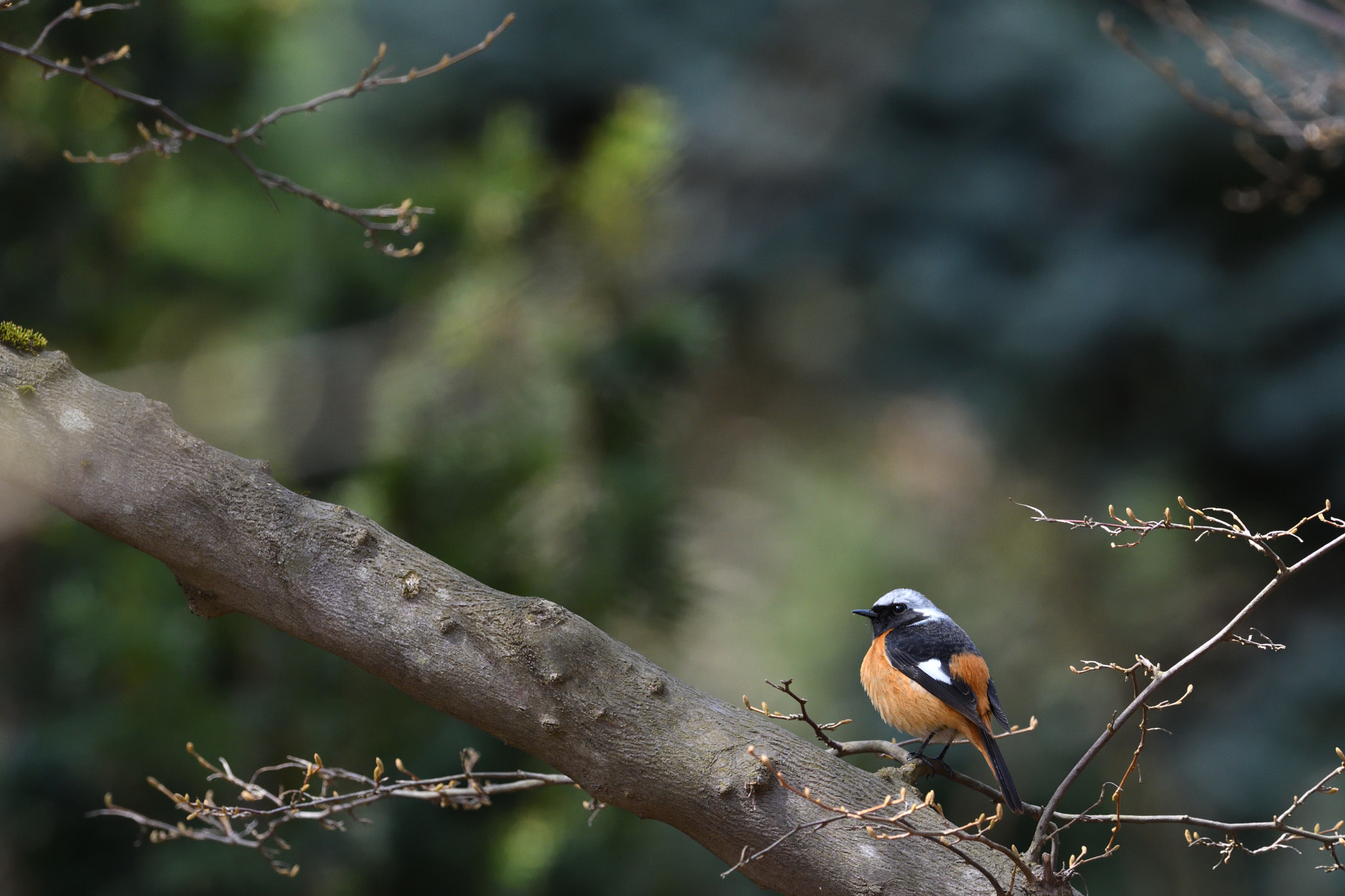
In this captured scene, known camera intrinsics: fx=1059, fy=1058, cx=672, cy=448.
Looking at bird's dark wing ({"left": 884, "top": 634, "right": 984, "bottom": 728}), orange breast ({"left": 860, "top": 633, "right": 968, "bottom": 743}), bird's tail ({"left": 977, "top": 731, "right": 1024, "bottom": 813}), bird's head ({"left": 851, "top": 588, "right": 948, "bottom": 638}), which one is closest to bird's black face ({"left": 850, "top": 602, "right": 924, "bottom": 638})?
bird's head ({"left": 851, "top": 588, "right": 948, "bottom": 638})

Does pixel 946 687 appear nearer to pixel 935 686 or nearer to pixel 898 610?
pixel 935 686

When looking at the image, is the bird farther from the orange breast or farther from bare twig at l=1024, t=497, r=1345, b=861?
bare twig at l=1024, t=497, r=1345, b=861

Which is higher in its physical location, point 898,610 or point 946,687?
point 898,610

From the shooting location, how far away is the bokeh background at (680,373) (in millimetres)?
3613

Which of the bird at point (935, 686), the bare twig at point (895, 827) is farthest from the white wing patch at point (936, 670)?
the bare twig at point (895, 827)

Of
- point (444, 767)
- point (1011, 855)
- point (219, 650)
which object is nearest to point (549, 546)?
point (444, 767)

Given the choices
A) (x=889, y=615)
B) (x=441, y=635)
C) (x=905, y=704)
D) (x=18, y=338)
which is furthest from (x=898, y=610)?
(x=18, y=338)

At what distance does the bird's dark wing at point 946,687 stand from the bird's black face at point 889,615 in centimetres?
24

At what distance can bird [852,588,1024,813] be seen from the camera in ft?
6.96

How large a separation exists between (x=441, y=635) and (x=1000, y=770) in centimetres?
112

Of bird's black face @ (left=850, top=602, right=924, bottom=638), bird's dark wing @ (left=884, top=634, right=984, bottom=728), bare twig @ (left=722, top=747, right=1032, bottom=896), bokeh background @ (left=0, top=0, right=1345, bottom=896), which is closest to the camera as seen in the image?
bare twig @ (left=722, top=747, right=1032, bottom=896)

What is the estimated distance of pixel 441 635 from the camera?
1559 mm

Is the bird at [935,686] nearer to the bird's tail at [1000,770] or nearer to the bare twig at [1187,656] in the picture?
the bird's tail at [1000,770]

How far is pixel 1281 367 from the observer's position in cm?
545
